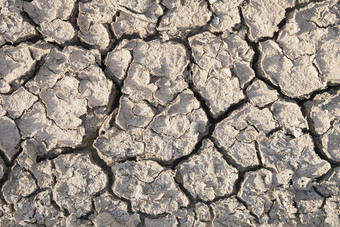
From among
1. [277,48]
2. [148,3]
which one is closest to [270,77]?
[277,48]

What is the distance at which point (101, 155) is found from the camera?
2514 mm

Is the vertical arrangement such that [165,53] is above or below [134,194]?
above

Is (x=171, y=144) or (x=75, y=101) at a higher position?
(x=75, y=101)

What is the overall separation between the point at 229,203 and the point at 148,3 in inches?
48.8

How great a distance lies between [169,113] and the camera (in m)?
2.52

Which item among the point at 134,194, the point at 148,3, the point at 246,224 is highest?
the point at 148,3

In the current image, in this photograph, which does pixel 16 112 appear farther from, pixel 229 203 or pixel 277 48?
pixel 277 48

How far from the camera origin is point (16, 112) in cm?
254

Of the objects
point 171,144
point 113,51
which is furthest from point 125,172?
point 113,51

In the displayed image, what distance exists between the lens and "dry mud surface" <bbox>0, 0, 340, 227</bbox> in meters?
2.46

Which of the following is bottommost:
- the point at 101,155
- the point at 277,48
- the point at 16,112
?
the point at 101,155

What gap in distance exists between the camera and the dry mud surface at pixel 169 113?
2.46m

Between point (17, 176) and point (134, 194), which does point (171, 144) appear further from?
point (17, 176)

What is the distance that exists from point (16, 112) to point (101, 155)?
555 millimetres
